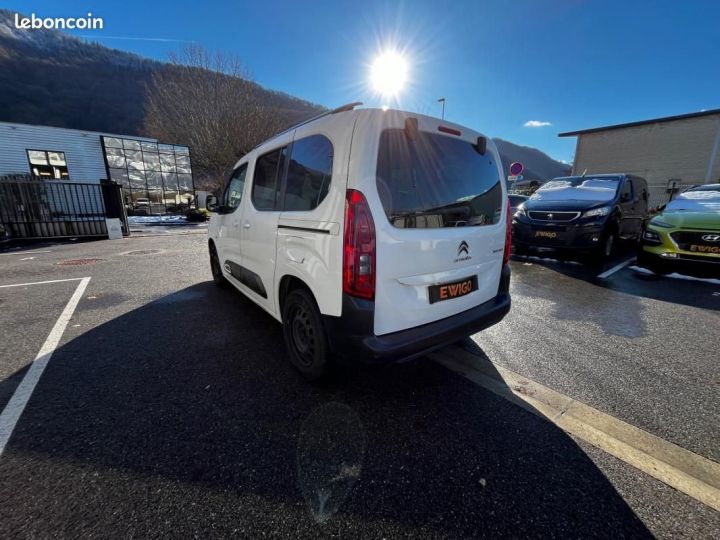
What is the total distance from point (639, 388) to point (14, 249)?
13.7 m

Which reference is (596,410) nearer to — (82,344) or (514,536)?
(514,536)

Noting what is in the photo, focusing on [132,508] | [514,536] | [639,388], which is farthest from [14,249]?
[639,388]

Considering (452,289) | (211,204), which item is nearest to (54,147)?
(211,204)

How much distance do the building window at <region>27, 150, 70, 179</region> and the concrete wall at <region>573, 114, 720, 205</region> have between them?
122 feet

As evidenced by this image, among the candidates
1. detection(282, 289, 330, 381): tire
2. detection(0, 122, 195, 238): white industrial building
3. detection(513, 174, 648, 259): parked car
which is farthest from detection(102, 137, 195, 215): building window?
detection(513, 174, 648, 259): parked car

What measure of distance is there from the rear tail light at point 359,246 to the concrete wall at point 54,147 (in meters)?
25.3

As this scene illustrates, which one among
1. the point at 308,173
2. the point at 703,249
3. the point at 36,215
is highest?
the point at 308,173

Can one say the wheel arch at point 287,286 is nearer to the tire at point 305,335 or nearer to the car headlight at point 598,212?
the tire at point 305,335

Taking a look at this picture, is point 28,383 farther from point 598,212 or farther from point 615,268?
point 615,268

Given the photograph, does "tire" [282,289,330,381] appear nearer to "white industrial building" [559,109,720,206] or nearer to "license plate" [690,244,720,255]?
"license plate" [690,244,720,255]

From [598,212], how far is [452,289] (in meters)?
5.51

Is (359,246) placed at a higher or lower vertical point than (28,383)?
higher

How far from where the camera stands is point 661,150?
2217 centimetres

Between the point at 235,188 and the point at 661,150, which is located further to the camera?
the point at 661,150
